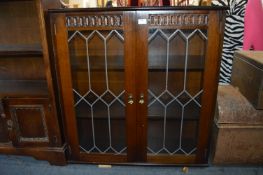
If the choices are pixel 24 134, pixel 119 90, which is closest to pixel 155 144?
pixel 119 90

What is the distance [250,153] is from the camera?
1939 mm

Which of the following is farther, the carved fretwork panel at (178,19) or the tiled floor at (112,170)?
the tiled floor at (112,170)

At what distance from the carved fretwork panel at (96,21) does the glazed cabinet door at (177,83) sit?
17cm

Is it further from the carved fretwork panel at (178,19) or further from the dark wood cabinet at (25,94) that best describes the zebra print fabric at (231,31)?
the dark wood cabinet at (25,94)

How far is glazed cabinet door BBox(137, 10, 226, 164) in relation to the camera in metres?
1.58

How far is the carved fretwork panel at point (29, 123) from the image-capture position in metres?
Answer: 1.89

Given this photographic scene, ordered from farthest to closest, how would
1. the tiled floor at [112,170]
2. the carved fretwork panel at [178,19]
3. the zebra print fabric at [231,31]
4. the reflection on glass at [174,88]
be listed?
the zebra print fabric at [231,31], the tiled floor at [112,170], the reflection on glass at [174,88], the carved fretwork panel at [178,19]

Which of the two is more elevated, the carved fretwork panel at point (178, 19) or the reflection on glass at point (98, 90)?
the carved fretwork panel at point (178, 19)

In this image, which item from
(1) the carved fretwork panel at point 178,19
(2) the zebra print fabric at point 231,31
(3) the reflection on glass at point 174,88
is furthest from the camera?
(2) the zebra print fabric at point 231,31

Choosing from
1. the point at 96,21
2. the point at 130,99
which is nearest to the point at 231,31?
the point at 130,99

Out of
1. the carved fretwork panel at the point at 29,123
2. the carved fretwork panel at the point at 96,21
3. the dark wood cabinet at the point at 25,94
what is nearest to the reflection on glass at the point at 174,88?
the carved fretwork panel at the point at 96,21

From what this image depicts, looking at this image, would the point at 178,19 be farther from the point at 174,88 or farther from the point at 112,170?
the point at 112,170

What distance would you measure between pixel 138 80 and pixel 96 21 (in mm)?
555

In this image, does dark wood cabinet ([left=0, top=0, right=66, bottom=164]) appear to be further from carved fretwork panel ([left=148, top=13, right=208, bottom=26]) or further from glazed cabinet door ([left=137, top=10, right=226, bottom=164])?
carved fretwork panel ([left=148, top=13, right=208, bottom=26])
